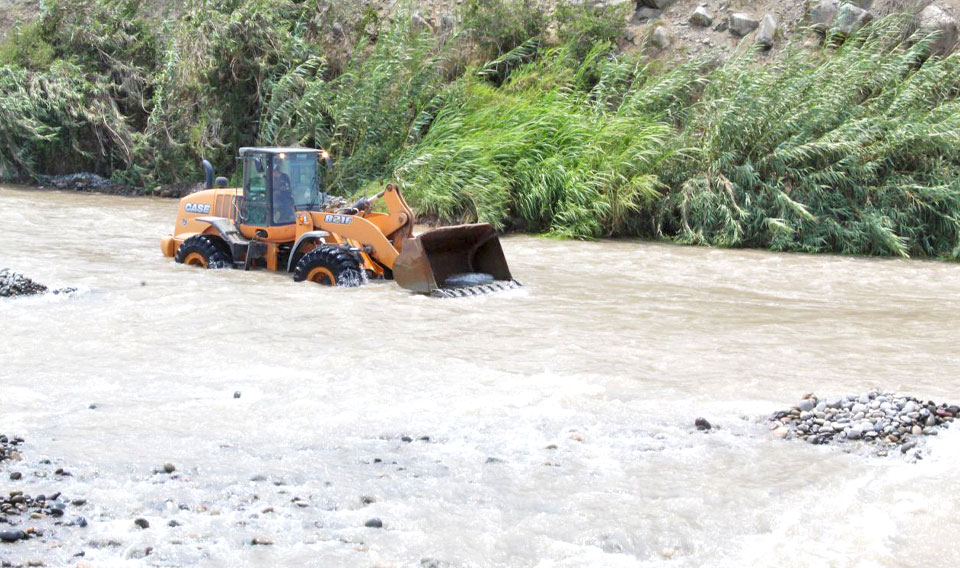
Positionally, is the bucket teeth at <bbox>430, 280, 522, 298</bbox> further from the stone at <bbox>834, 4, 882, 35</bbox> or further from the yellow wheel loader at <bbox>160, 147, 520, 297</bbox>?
the stone at <bbox>834, 4, 882, 35</bbox>

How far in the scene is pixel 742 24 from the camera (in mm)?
24047

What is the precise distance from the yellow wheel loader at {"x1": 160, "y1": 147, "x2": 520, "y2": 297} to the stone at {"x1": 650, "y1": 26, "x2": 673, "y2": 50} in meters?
12.8

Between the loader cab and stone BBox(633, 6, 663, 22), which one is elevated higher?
stone BBox(633, 6, 663, 22)

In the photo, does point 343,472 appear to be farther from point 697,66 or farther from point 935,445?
point 697,66

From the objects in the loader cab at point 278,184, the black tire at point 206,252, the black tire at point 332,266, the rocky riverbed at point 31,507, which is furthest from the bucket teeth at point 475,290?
the rocky riverbed at point 31,507

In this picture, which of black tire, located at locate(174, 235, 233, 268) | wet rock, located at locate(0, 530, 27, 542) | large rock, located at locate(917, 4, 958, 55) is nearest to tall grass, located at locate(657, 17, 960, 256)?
large rock, located at locate(917, 4, 958, 55)

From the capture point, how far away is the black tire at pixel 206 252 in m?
13.9

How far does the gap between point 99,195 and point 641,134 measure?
1346 centimetres

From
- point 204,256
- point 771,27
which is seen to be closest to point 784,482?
point 204,256

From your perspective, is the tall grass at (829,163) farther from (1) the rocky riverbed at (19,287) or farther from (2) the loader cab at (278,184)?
(1) the rocky riverbed at (19,287)

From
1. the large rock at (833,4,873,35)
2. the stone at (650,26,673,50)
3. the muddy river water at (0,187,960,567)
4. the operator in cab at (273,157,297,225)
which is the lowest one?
the muddy river water at (0,187,960,567)

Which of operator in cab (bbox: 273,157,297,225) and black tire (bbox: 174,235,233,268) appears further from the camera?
black tire (bbox: 174,235,233,268)

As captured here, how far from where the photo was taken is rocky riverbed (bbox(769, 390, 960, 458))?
23.1 ft

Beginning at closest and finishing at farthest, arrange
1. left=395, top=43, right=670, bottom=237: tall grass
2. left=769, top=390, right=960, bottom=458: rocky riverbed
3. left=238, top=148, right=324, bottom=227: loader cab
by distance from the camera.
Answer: left=769, top=390, right=960, bottom=458: rocky riverbed → left=238, top=148, right=324, bottom=227: loader cab → left=395, top=43, right=670, bottom=237: tall grass
